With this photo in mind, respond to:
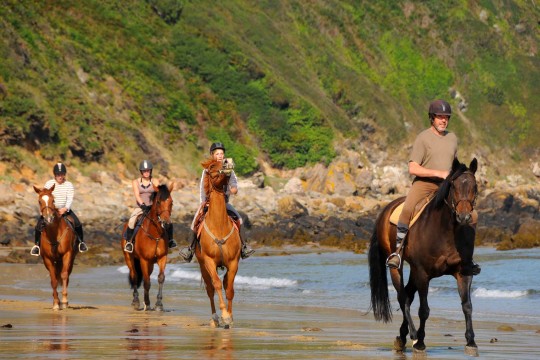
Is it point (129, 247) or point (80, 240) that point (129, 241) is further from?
point (80, 240)

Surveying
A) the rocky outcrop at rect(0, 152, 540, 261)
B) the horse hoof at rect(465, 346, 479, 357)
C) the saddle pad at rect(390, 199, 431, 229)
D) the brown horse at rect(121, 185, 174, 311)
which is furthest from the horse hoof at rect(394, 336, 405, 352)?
the rocky outcrop at rect(0, 152, 540, 261)

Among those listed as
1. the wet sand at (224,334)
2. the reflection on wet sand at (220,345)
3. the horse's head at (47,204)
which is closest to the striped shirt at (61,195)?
the horse's head at (47,204)

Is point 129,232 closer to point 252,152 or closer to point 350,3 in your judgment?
point 252,152

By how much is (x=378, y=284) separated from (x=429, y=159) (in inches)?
78.4

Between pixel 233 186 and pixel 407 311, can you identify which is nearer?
pixel 407 311

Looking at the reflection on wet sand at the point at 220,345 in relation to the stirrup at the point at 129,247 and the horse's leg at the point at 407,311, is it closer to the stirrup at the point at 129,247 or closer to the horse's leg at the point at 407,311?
the horse's leg at the point at 407,311

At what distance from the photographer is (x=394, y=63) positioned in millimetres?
115500

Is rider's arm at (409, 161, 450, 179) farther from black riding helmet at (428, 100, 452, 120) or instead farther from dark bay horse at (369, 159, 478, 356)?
black riding helmet at (428, 100, 452, 120)

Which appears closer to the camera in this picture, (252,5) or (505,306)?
(505,306)

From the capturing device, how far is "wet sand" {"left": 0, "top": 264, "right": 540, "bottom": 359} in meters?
12.0

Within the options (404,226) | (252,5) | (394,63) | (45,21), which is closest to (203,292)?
(404,226)

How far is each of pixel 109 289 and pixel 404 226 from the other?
46.8 feet

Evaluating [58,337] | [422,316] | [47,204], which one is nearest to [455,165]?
[422,316]

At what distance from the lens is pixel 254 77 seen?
86.7 meters
